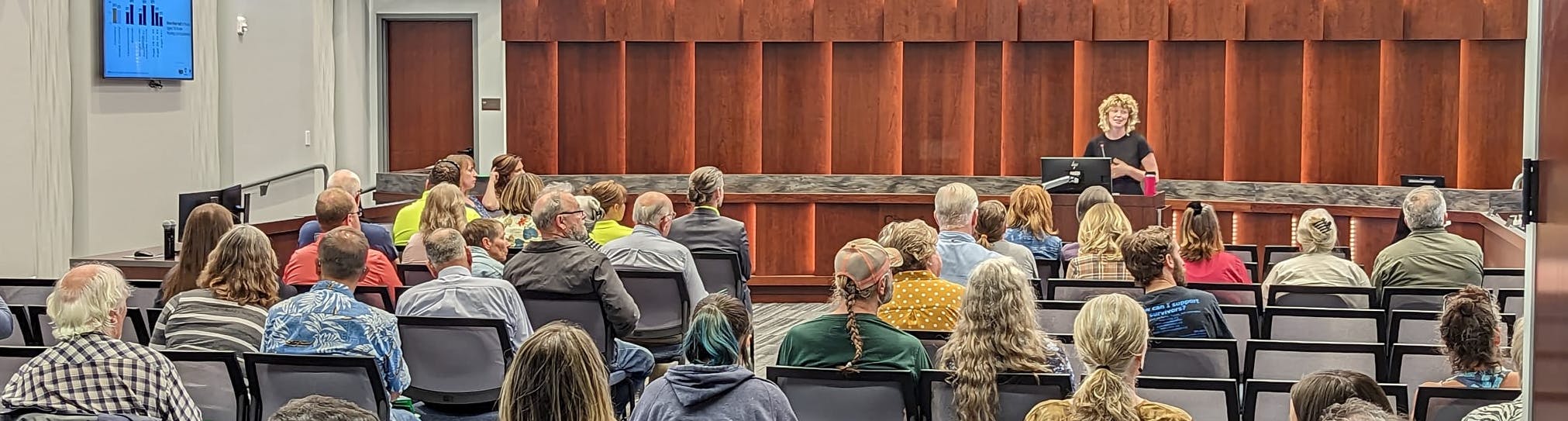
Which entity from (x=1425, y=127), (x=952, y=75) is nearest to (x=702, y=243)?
(x=952, y=75)

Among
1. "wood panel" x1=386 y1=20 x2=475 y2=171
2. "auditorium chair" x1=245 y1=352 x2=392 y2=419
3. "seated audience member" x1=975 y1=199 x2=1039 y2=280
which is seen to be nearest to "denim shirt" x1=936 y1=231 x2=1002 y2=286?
"seated audience member" x1=975 y1=199 x2=1039 y2=280

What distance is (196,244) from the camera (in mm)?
5402

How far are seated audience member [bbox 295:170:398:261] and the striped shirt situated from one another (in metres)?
1.84

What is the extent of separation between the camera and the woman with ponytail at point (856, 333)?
4.17m

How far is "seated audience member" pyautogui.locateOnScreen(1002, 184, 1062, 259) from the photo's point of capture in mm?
7070

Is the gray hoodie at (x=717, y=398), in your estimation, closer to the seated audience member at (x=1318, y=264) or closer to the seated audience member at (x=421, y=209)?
the seated audience member at (x=1318, y=264)

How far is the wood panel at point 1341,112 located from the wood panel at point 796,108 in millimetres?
3615

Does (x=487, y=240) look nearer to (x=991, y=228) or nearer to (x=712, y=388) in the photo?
(x=991, y=228)

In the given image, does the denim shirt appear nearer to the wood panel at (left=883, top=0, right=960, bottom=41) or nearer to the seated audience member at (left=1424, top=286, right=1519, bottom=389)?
the seated audience member at (left=1424, top=286, right=1519, bottom=389)

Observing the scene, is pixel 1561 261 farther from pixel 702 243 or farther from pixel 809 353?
pixel 702 243

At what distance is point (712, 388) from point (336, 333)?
145 centimetres

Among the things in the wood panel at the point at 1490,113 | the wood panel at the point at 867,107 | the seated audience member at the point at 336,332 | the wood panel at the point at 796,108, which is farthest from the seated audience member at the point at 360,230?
the wood panel at the point at 1490,113

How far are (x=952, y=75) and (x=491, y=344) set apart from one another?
7223 millimetres

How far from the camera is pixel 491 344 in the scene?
4.81m
